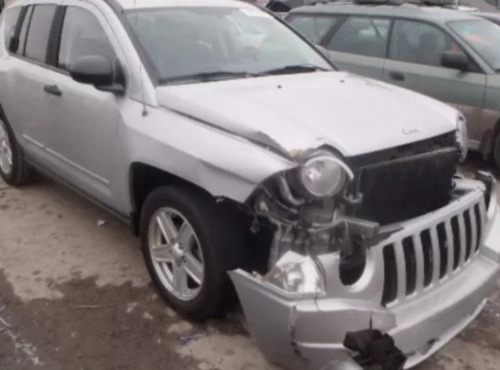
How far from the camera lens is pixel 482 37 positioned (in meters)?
6.38

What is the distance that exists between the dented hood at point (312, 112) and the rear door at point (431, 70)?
8.88 ft

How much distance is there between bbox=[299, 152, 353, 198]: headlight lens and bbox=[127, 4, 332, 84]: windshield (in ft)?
3.83

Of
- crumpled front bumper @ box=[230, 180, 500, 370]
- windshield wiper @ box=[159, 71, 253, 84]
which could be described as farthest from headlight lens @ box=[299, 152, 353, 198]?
windshield wiper @ box=[159, 71, 253, 84]

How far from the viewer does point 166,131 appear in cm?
318

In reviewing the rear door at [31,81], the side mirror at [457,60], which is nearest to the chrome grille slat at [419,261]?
the rear door at [31,81]

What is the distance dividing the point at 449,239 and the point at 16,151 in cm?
385

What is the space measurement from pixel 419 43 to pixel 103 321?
15.2 ft

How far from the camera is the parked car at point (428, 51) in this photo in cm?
597

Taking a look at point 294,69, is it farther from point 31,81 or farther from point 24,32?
point 24,32

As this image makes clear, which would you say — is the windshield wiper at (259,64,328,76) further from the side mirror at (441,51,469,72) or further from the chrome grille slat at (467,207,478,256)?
the side mirror at (441,51,469,72)

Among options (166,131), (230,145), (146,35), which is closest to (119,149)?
(166,131)

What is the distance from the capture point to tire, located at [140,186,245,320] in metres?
2.96

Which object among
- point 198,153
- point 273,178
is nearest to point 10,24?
point 198,153

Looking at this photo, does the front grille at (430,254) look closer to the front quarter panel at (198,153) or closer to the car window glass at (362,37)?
the front quarter panel at (198,153)
